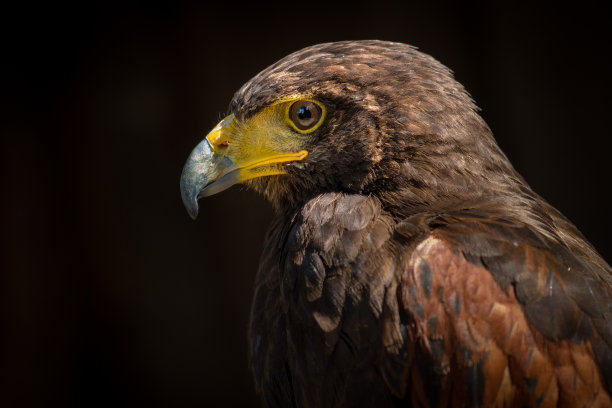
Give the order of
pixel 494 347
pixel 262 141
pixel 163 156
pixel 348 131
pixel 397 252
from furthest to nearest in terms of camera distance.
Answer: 1. pixel 163 156
2. pixel 262 141
3. pixel 348 131
4. pixel 397 252
5. pixel 494 347

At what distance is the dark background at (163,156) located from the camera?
11.8ft

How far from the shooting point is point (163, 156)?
3891 mm

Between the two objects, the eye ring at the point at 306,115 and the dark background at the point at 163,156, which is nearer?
the eye ring at the point at 306,115

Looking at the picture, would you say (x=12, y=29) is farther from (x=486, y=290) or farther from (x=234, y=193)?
(x=486, y=290)

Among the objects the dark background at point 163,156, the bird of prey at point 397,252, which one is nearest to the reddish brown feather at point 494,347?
the bird of prey at point 397,252

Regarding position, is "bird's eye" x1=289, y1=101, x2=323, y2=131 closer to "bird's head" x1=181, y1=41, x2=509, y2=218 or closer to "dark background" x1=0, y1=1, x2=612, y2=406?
"bird's head" x1=181, y1=41, x2=509, y2=218

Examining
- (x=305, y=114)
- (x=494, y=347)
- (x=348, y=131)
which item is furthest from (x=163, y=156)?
(x=494, y=347)

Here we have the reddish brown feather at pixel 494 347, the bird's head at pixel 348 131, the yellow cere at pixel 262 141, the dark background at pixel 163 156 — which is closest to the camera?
the reddish brown feather at pixel 494 347

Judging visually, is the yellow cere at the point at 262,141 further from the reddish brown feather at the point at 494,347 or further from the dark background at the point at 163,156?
the dark background at the point at 163,156

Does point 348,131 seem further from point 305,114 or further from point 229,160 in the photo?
point 229,160

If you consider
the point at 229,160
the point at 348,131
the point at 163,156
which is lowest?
the point at 163,156

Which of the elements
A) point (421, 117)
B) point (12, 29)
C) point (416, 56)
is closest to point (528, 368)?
point (421, 117)

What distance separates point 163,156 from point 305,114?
214cm

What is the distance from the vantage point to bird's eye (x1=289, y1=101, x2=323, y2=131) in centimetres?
193
